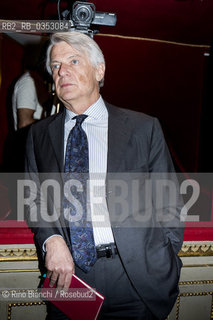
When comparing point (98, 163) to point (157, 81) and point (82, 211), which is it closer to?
point (82, 211)

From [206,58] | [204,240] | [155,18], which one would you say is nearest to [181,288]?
[204,240]

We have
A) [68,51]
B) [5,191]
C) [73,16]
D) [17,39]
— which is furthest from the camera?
[17,39]

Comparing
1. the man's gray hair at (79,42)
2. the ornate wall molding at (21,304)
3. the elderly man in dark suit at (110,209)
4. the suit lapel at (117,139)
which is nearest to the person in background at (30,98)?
the man's gray hair at (79,42)

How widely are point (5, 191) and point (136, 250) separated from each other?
3.43ft

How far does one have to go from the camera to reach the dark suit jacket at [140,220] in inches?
46.3

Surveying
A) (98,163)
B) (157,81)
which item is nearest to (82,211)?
(98,163)

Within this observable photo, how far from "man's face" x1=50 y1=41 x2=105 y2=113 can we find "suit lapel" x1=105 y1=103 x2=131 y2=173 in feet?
0.50

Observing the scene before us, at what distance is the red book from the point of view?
1.10m

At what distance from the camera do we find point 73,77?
129 centimetres

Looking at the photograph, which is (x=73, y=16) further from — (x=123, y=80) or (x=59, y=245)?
(x=123, y=80)

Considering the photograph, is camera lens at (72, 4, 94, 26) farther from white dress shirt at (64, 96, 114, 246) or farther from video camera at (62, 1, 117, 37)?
white dress shirt at (64, 96, 114, 246)

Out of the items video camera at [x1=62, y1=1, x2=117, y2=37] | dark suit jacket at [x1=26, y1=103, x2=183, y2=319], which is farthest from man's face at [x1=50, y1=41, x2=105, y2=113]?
video camera at [x1=62, y1=1, x2=117, y2=37]

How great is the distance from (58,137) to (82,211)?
371 millimetres

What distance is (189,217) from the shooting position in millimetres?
1540
